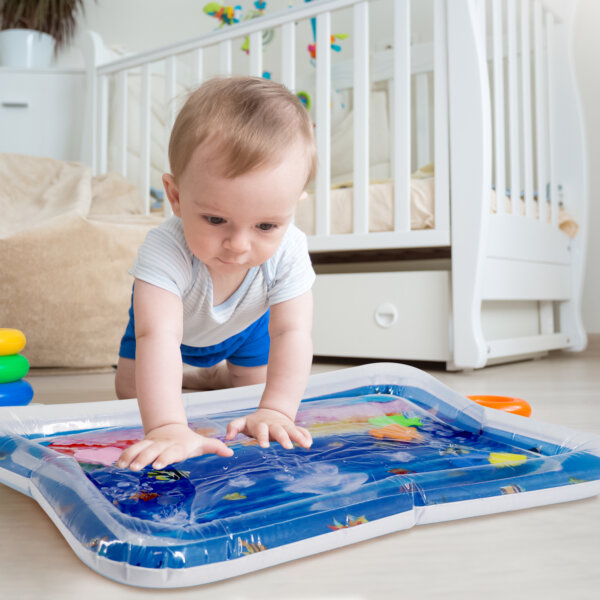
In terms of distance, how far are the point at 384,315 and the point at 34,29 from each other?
210 cm

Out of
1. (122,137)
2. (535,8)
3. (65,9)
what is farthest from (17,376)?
(65,9)

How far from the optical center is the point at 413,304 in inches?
62.6

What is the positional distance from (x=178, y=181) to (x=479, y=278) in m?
0.99

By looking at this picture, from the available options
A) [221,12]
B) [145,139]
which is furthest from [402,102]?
[221,12]

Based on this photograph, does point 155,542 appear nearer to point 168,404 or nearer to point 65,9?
point 168,404

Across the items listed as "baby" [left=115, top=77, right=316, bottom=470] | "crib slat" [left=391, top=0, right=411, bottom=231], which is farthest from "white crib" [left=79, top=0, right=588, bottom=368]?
"baby" [left=115, top=77, right=316, bottom=470]

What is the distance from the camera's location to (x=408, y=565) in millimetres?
420

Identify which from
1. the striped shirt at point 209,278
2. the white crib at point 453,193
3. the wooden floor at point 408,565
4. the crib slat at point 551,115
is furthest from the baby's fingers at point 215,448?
the crib slat at point 551,115

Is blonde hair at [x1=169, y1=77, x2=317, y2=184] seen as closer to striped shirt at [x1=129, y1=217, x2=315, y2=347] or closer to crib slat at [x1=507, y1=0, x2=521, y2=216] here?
striped shirt at [x1=129, y1=217, x2=315, y2=347]

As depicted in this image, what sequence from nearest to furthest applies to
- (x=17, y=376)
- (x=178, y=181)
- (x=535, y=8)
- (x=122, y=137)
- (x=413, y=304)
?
(x=178, y=181) → (x=17, y=376) → (x=413, y=304) → (x=535, y=8) → (x=122, y=137)

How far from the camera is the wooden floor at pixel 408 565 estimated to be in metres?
0.38

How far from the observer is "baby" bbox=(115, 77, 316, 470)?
56 centimetres

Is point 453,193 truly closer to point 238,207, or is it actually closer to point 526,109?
point 526,109

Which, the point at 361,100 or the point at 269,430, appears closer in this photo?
the point at 269,430
